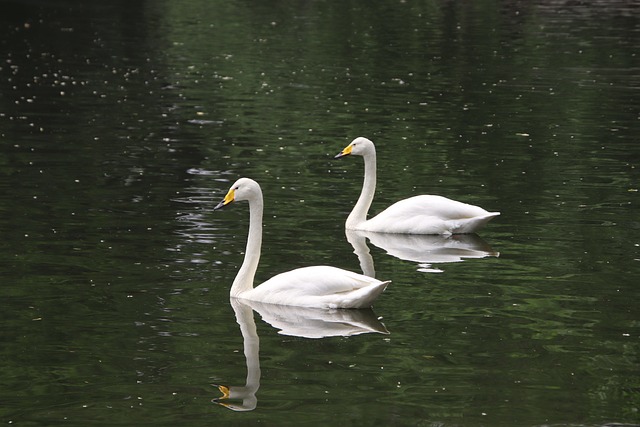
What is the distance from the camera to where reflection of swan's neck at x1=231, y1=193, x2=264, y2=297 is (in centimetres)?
1445

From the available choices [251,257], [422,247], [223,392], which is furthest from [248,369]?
[422,247]

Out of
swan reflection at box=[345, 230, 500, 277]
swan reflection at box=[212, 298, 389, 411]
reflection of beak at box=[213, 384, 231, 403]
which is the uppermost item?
reflection of beak at box=[213, 384, 231, 403]

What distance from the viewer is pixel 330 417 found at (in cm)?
1054

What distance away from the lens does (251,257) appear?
47.9 ft

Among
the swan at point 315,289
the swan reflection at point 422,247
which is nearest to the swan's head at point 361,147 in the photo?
the swan reflection at point 422,247

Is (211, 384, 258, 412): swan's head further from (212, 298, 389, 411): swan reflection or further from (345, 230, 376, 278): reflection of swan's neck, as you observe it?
(345, 230, 376, 278): reflection of swan's neck

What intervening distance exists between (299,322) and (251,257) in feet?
4.31

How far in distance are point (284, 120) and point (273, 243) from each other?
12397 millimetres

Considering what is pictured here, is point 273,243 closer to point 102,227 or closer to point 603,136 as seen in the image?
point 102,227

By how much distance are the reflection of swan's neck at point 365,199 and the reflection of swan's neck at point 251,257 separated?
387 centimetres

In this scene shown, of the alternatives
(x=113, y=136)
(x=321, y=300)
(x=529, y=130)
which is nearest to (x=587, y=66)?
(x=529, y=130)

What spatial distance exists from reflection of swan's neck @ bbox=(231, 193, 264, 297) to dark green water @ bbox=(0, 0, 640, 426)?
0.96 feet

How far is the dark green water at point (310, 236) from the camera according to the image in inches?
443

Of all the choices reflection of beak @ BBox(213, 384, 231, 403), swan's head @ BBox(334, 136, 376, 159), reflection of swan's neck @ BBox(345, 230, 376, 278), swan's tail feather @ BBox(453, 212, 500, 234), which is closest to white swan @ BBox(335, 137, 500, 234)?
swan's tail feather @ BBox(453, 212, 500, 234)
